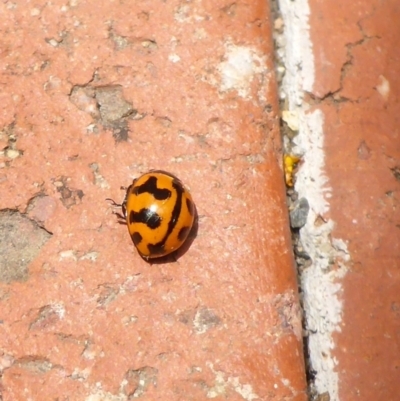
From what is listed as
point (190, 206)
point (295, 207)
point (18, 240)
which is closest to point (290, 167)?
point (295, 207)

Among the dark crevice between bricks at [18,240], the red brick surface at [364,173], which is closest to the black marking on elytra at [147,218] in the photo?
the dark crevice between bricks at [18,240]

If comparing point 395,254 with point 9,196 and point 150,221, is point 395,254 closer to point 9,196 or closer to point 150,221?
point 150,221

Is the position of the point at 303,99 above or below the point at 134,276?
above

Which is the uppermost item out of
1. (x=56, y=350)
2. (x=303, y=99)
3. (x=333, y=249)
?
(x=303, y=99)

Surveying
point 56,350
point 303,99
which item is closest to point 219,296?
point 56,350

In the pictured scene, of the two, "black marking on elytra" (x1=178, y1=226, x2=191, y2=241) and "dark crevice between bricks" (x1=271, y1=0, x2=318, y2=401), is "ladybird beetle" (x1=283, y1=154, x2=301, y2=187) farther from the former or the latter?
"black marking on elytra" (x1=178, y1=226, x2=191, y2=241)

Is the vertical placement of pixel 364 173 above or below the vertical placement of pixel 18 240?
above

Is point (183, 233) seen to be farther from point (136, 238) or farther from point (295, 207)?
point (295, 207)
